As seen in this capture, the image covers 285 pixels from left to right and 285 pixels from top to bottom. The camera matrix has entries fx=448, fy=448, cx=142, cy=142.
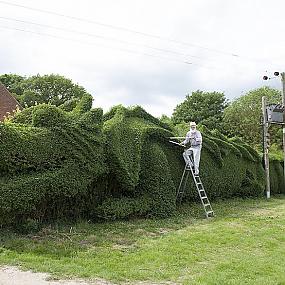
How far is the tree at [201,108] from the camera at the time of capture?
138ft

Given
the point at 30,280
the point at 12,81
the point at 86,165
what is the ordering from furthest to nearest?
the point at 12,81
the point at 86,165
the point at 30,280

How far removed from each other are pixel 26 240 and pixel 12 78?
40519mm

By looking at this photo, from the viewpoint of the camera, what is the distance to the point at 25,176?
9625 mm

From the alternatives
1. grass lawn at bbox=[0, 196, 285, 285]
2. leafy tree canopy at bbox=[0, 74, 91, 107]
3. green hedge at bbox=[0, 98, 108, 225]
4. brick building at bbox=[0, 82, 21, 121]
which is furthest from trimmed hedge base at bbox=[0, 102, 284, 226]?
leafy tree canopy at bbox=[0, 74, 91, 107]

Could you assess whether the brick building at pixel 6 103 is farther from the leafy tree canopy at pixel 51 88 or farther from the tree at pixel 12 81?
the tree at pixel 12 81

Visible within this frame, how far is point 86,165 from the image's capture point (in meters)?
10.6

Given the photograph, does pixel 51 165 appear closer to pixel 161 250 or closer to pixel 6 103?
pixel 161 250

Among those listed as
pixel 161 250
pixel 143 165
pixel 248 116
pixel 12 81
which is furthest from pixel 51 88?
pixel 161 250

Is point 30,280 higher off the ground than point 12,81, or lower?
lower

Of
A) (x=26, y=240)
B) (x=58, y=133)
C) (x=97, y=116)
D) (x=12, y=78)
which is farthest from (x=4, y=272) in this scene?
(x=12, y=78)

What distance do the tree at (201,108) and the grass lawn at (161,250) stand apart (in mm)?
29770

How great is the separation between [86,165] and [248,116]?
2971 centimetres

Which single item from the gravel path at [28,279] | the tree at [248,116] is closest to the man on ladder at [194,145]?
the gravel path at [28,279]

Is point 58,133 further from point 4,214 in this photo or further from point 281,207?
point 281,207
